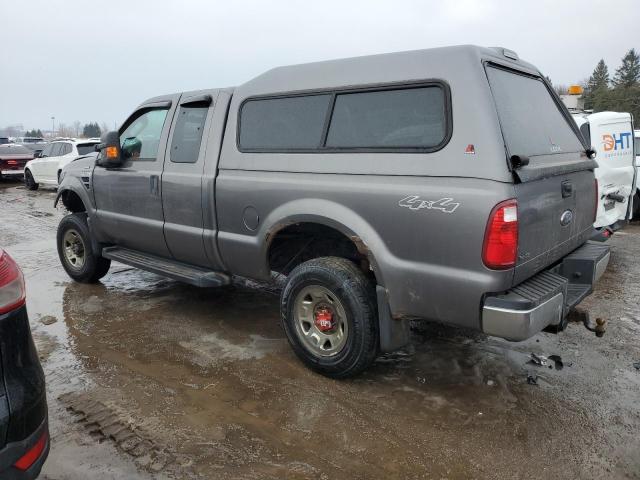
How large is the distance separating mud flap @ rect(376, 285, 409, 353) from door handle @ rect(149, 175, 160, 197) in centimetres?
246

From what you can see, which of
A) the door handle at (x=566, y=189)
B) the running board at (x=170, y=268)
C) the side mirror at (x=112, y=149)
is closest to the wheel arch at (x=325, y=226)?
the running board at (x=170, y=268)

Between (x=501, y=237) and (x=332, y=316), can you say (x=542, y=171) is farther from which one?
(x=332, y=316)

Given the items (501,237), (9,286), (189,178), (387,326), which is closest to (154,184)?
(189,178)

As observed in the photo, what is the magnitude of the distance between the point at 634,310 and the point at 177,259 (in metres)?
4.55

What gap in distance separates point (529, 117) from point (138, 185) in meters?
3.52

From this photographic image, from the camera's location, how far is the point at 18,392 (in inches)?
76.7

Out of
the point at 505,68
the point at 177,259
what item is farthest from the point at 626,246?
the point at 177,259

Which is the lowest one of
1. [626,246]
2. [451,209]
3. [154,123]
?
[626,246]

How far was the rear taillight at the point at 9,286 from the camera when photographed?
1.98 m

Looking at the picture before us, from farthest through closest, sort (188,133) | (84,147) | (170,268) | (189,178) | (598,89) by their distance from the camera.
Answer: (598,89) < (84,147) < (170,268) < (188,133) < (189,178)

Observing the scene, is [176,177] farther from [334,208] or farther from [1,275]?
[1,275]

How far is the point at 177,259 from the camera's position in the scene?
4.77 metres

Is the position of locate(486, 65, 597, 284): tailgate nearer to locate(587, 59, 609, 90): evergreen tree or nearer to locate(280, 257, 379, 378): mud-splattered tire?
locate(280, 257, 379, 378): mud-splattered tire

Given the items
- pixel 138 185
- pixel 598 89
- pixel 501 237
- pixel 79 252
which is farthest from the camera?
pixel 598 89
